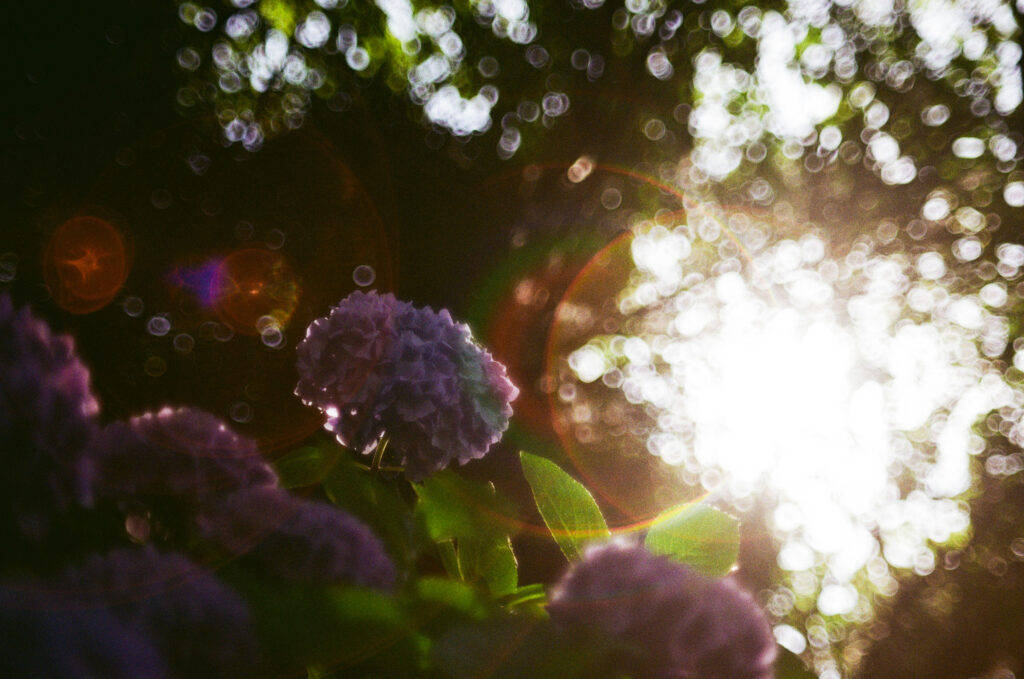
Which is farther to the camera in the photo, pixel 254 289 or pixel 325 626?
pixel 254 289

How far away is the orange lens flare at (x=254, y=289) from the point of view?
6.92 m

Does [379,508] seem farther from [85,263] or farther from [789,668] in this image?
[85,263]

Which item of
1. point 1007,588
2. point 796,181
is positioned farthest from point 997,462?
point 796,181

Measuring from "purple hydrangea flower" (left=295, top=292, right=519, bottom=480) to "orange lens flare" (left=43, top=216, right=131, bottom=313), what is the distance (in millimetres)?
6295

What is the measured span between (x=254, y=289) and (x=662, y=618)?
710 cm

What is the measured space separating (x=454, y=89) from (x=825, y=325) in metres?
7.44

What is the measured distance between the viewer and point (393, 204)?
7.42 m

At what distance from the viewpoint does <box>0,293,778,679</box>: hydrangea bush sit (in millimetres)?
487

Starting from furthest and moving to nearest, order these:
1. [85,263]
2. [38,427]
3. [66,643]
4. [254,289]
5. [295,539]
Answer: [254,289] → [85,263] → [295,539] → [38,427] → [66,643]

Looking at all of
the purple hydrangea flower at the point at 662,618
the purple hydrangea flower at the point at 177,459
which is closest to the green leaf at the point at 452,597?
the purple hydrangea flower at the point at 662,618

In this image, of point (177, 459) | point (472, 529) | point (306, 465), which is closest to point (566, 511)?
point (472, 529)

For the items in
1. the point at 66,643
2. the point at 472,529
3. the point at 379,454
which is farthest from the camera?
the point at 379,454

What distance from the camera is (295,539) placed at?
0.63 metres

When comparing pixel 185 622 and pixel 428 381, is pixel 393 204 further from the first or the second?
pixel 185 622
